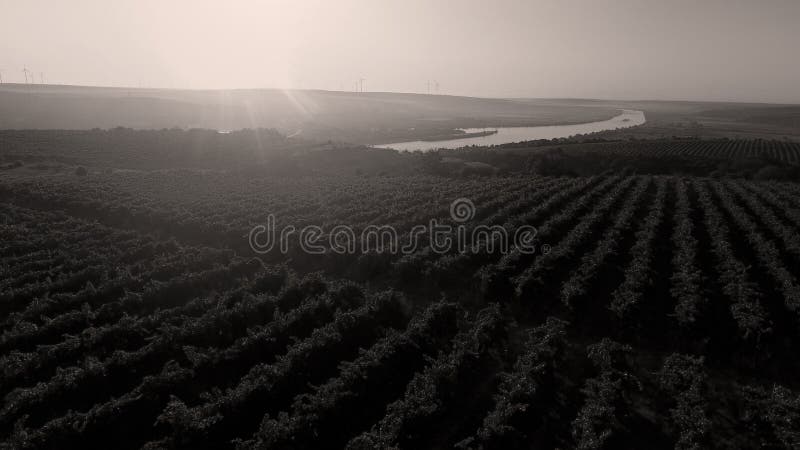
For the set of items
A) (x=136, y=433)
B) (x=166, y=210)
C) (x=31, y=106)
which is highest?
(x=31, y=106)

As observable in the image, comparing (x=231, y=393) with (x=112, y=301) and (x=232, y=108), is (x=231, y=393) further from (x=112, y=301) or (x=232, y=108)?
(x=232, y=108)

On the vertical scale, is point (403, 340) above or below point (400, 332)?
above

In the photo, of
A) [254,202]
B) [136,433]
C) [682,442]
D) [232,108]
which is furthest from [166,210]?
[232,108]

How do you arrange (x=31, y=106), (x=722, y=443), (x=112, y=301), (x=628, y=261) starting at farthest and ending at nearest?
(x=31, y=106) → (x=628, y=261) → (x=112, y=301) → (x=722, y=443)

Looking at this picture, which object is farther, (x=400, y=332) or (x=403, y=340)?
(x=400, y=332)
